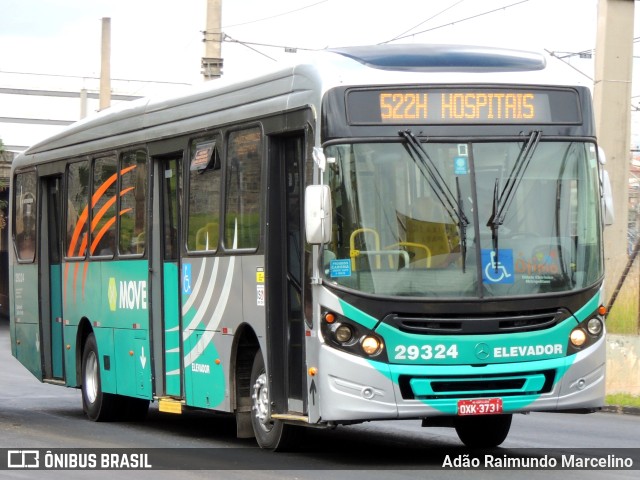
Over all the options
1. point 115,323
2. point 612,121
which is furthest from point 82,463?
point 612,121

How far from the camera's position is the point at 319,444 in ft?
44.5

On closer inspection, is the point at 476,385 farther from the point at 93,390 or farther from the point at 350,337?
the point at 93,390

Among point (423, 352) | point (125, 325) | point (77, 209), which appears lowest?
point (125, 325)

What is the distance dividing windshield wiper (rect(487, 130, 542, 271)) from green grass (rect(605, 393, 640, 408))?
24.2 feet

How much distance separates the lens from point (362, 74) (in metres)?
11.7

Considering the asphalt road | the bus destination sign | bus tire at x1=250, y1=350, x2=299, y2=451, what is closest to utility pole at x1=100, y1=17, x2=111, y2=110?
the asphalt road

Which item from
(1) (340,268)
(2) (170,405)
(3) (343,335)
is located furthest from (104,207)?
(3) (343,335)

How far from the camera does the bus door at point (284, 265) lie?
12.3 metres

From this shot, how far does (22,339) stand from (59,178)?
103 inches

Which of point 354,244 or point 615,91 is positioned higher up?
A: point 615,91

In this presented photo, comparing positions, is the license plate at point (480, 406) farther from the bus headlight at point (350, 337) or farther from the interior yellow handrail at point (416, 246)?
the interior yellow handrail at point (416, 246)

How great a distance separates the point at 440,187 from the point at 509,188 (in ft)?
1.85

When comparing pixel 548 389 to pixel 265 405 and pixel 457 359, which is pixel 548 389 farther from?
pixel 265 405

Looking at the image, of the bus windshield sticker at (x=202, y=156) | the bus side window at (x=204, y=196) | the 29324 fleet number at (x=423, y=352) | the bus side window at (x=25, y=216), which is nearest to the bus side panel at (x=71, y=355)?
the bus side window at (x=25, y=216)
